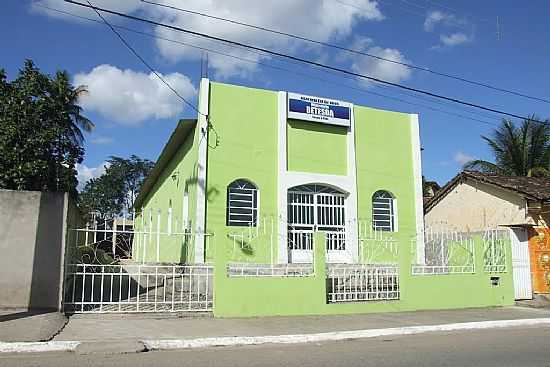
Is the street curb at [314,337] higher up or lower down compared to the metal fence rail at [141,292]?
lower down

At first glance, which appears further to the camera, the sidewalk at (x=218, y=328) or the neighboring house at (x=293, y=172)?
the neighboring house at (x=293, y=172)

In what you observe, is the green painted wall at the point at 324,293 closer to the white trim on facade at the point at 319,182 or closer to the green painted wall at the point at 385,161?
the white trim on facade at the point at 319,182

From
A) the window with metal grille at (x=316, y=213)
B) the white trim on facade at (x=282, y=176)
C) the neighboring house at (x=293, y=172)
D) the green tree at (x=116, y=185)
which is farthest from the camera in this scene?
the green tree at (x=116, y=185)

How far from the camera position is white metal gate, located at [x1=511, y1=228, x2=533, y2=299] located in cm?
1456

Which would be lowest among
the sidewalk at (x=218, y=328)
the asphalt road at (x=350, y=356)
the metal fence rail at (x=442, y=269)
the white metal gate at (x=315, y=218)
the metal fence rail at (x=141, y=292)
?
the asphalt road at (x=350, y=356)

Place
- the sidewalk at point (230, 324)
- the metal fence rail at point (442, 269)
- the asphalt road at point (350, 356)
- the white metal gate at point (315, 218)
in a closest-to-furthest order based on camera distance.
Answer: the asphalt road at point (350, 356) → the sidewalk at point (230, 324) → the metal fence rail at point (442, 269) → the white metal gate at point (315, 218)

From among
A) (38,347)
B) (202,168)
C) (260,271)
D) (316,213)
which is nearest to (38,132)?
(202,168)

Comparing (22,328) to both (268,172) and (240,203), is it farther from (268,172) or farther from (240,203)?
(268,172)

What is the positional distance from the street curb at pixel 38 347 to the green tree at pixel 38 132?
685 inches

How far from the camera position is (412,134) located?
17031 millimetres

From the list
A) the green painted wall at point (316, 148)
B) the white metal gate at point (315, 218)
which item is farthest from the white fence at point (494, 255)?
the green painted wall at point (316, 148)

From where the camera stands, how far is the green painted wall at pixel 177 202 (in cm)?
1414

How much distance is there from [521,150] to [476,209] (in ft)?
28.4

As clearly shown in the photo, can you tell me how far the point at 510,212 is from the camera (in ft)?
54.5
